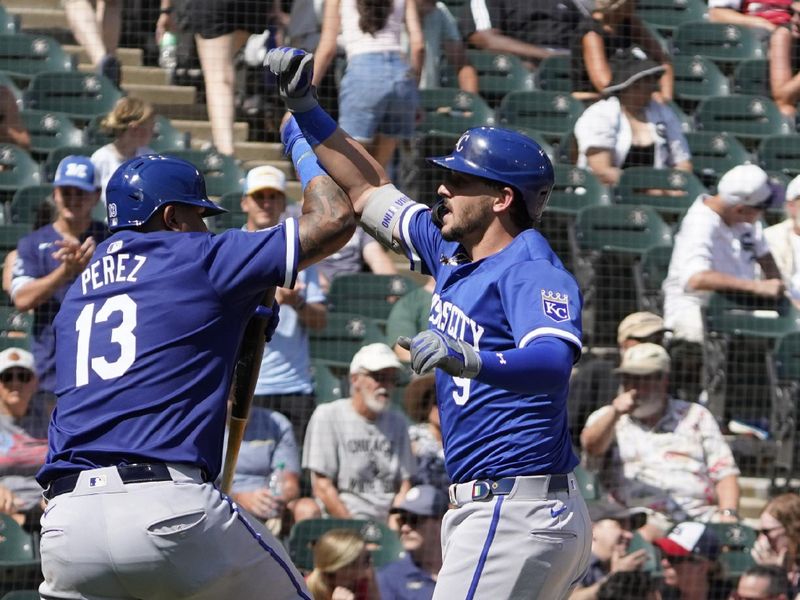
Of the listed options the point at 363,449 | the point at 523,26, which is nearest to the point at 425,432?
the point at 363,449

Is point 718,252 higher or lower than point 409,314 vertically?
higher

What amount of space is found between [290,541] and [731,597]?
6.23 feet

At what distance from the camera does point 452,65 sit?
9.46 metres

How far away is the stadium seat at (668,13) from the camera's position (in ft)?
33.7

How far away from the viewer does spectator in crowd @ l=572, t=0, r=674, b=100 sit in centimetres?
925

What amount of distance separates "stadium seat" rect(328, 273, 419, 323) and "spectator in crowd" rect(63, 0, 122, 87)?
2.20m

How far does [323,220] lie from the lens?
163 inches

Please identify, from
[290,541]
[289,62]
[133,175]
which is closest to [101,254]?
[133,175]

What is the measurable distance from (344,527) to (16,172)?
276 cm

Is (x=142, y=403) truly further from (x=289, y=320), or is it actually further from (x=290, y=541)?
(x=289, y=320)

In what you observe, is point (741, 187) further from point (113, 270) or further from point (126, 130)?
point (113, 270)

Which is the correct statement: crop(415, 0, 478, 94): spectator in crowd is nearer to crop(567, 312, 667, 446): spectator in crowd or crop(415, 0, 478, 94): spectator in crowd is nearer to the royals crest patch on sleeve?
crop(567, 312, 667, 446): spectator in crowd

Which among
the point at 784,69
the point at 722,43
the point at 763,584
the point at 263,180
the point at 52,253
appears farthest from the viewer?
the point at 722,43

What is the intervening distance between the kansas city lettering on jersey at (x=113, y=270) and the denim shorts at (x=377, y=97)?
437 centimetres
